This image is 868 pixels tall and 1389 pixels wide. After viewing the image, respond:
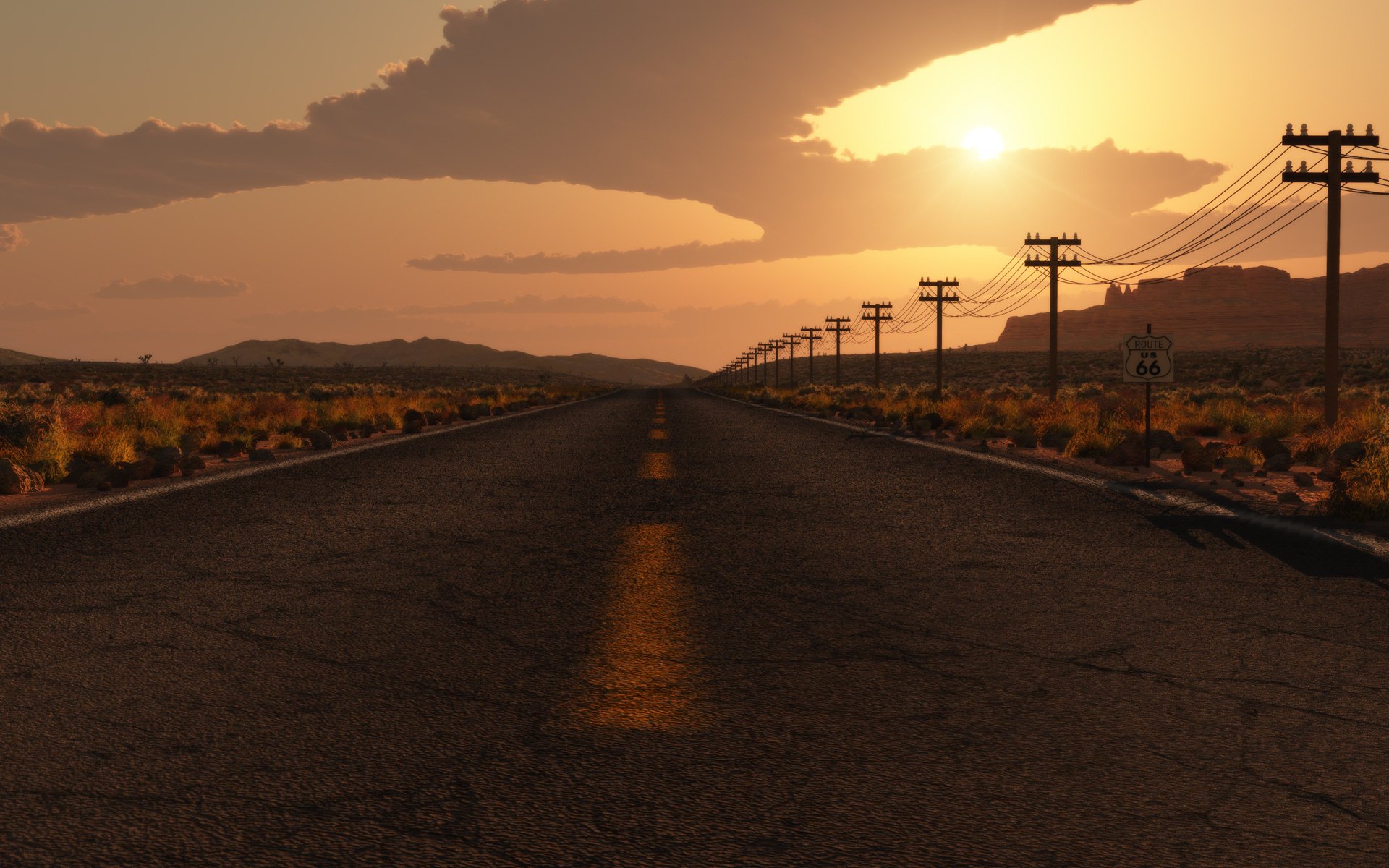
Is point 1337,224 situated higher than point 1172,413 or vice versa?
point 1337,224

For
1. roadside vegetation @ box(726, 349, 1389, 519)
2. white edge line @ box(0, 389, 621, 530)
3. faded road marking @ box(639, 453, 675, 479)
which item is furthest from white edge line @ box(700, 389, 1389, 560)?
white edge line @ box(0, 389, 621, 530)

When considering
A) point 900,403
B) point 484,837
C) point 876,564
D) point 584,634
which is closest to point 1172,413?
point 900,403

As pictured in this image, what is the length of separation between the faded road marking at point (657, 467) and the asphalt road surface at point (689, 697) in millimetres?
4503

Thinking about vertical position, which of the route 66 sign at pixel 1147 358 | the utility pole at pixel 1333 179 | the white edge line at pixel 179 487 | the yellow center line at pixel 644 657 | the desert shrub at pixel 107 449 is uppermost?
the utility pole at pixel 1333 179

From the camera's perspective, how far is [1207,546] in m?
7.86

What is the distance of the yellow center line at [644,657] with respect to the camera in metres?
3.89

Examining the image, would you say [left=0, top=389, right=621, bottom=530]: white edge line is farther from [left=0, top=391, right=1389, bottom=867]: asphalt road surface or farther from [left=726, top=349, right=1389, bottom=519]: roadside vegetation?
[left=726, top=349, right=1389, bottom=519]: roadside vegetation

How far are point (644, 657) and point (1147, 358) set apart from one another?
1186 cm

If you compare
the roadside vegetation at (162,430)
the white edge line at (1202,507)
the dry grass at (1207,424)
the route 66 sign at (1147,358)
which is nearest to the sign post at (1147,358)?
the route 66 sign at (1147,358)

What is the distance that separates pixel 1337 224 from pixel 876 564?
68.8 feet

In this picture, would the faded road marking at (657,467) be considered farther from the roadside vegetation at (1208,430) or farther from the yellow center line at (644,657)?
the roadside vegetation at (1208,430)

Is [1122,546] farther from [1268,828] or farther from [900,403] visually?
[900,403]

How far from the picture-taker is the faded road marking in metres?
13.3

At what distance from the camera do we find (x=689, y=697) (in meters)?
4.11
